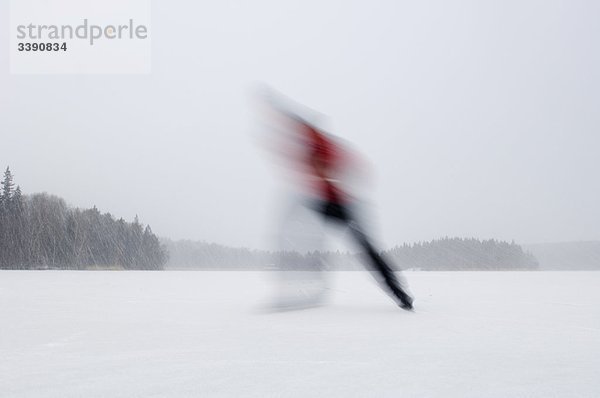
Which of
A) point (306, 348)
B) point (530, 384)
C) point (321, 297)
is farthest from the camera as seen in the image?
point (321, 297)

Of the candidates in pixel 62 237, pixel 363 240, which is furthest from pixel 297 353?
pixel 62 237

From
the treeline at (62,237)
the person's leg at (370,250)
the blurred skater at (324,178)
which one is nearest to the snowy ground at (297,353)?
the person's leg at (370,250)

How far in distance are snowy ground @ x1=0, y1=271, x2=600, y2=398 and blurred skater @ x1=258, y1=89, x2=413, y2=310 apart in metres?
0.63

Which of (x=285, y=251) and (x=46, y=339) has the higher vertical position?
(x=285, y=251)

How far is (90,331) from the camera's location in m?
3.40

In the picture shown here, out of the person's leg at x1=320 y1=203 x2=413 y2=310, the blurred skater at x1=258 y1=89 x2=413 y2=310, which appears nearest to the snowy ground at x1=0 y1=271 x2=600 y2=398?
the person's leg at x1=320 y1=203 x2=413 y2=310

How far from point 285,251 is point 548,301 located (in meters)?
3.35

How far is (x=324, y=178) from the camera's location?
4.89m

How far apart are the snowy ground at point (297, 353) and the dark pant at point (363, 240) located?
407mm

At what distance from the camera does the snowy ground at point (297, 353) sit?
190cm

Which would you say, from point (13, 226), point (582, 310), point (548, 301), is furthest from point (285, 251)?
point (13, 226)

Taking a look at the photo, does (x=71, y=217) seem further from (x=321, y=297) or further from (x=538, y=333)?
(x=538, y=333)

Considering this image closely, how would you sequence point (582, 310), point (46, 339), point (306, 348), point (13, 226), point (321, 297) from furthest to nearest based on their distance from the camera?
point (13, 226) → point (321, 297) → point (582, 310) → point (46, 339) → point (306, 348)

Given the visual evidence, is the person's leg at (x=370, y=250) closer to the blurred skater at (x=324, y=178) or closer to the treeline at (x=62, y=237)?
the blurred skater at (x=324, y=178)
